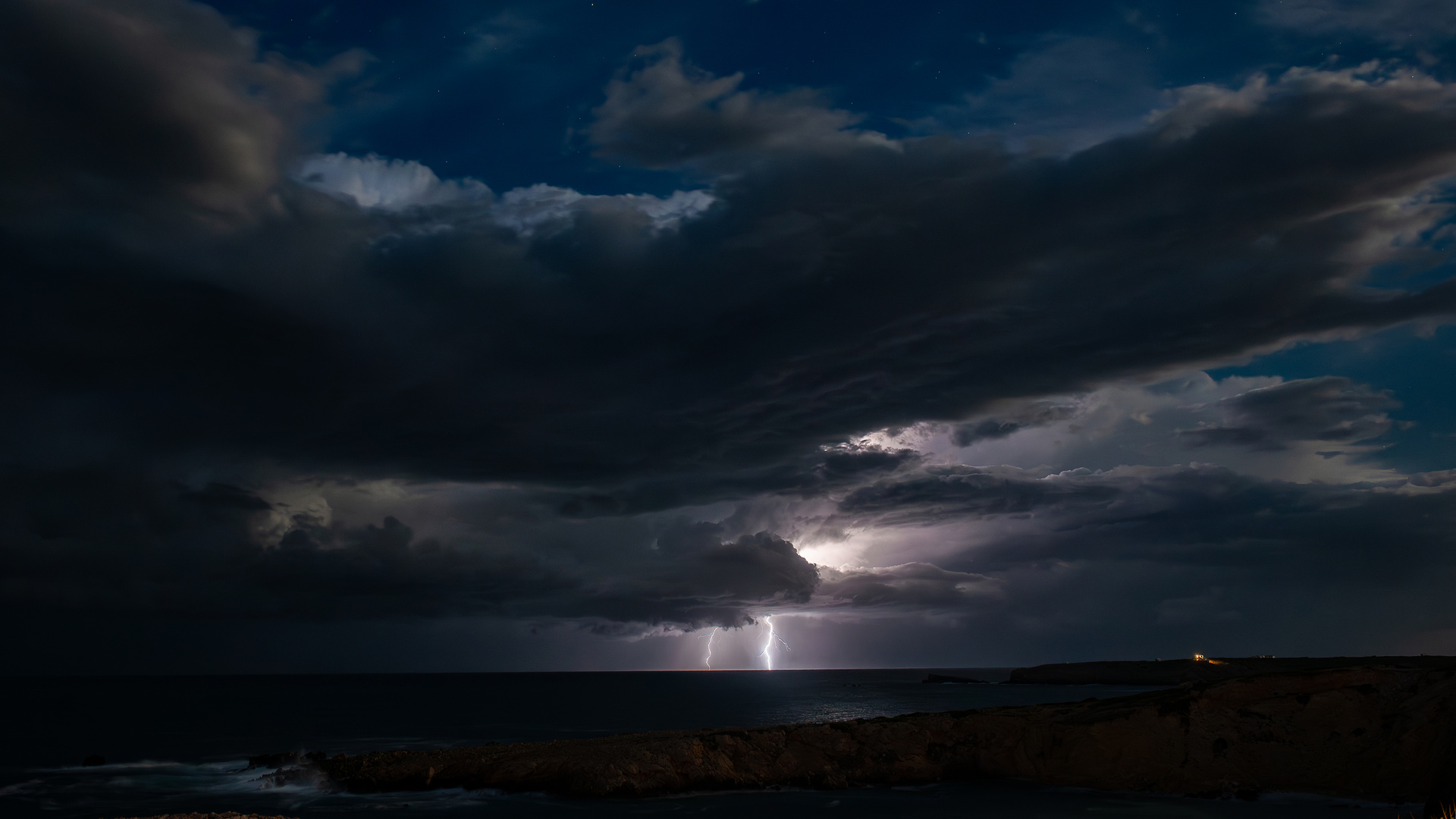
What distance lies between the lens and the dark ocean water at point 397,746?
33.9 meters

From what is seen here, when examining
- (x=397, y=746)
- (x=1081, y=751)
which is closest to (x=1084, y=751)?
(x=1081, y=751)

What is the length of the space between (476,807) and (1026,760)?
84.5ft

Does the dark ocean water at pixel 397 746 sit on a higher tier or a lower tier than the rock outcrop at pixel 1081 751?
lower

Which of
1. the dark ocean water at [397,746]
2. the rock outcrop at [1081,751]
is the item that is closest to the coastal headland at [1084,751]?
the rock outcrop at [1081,751]

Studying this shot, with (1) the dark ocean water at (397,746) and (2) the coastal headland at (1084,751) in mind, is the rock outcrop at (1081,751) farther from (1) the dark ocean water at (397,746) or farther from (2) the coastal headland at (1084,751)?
(1) the dark ocean water at (397,746)

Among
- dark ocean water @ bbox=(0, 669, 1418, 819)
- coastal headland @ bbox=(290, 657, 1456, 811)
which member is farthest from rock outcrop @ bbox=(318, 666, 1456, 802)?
dark ocean water @ bbox=(0, 669, 1418, 819)

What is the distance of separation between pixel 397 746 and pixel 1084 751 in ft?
188

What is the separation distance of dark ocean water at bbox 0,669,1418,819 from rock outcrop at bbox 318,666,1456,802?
117 cm

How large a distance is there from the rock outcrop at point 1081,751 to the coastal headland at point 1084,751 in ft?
0.21

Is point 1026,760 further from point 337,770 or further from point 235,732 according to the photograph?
point 235,732

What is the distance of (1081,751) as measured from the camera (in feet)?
126

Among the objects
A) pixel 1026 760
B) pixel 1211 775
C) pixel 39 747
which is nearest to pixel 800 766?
pixel 1026 760

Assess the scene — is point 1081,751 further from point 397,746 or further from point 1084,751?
point 397,746

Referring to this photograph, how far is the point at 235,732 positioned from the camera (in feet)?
278
